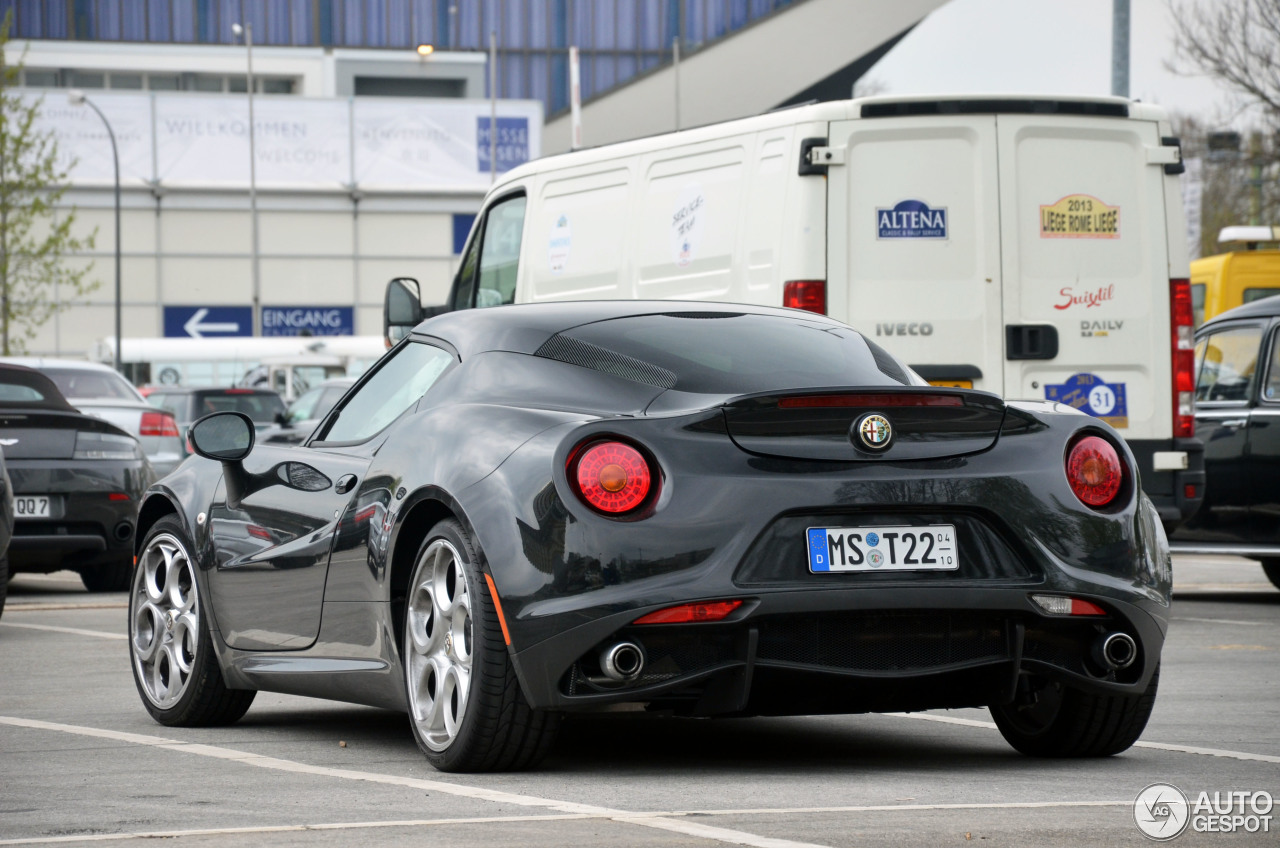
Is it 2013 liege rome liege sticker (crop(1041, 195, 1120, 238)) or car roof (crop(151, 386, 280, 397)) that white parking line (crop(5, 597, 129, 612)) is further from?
car roof (crop(151, 386, 280, 397))

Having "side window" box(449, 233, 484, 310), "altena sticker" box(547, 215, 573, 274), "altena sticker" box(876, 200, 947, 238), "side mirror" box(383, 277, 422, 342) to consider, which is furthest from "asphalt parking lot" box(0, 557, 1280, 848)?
"side window" box(449, 233, 484, 310)

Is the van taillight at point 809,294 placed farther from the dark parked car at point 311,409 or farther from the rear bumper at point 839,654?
the dark parked car at point 311,409

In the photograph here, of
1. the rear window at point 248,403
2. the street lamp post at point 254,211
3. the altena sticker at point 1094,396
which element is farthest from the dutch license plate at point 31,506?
the street lamp post at point 254,211

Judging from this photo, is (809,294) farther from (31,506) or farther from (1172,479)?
(31,506)

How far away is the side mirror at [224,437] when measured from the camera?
6.49m

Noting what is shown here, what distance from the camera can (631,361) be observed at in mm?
5691

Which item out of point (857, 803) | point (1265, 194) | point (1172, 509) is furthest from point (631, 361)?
point (1265, 194)

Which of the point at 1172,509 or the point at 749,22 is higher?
the point at 749,22

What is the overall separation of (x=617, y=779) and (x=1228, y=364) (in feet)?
29.7

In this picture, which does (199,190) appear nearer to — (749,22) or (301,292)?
(301,292)

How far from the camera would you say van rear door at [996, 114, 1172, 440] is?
10.8 metres

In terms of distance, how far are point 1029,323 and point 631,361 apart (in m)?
5.54

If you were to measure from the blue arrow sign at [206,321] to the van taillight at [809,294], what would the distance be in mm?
50981

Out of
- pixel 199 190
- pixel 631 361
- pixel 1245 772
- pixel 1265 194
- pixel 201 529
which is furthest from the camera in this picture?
pixel 199 190
